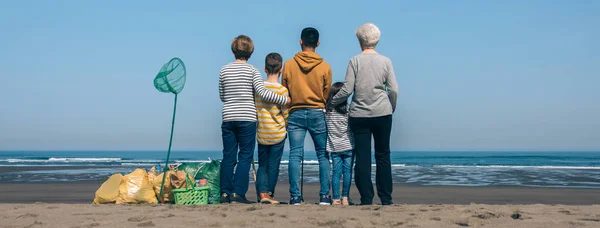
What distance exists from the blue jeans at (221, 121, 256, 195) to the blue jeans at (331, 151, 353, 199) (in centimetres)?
87

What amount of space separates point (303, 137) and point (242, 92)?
765 millimetres

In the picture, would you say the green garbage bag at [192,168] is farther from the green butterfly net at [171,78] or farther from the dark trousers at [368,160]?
the dark trousers at [368,160]

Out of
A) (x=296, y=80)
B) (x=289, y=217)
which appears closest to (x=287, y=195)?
(x=296, y=80)

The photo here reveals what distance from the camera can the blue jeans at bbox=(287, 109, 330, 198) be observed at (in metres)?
5.23

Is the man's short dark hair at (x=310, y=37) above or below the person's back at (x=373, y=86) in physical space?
above

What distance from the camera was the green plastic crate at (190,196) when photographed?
5336 mm

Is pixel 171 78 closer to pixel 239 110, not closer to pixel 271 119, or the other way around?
pixel 239 110

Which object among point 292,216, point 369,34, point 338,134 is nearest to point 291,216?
point 292,216

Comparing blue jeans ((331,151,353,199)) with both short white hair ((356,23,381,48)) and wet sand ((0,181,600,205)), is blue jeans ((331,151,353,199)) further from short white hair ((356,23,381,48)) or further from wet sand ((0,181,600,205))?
wet sand ((0,181,600,205))

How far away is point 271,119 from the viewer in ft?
17.6

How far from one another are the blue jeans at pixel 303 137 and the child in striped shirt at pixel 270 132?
0.12 m

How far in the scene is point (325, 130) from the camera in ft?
17.5

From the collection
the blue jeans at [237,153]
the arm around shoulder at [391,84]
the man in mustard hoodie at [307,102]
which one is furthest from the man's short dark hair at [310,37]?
the blue jeans at [237,153]

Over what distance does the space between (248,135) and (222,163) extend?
0.45 m
